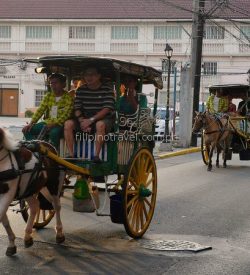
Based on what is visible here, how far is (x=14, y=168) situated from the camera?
6898 millimetres

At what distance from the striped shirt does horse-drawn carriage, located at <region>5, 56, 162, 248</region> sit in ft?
0.42

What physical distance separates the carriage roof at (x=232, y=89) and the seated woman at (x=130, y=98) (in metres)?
10.1

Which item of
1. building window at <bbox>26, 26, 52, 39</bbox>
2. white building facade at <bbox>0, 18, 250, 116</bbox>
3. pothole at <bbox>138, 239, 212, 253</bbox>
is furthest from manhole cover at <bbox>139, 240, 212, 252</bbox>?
building window at <bbox>26, 26, 52, 39</bbox>

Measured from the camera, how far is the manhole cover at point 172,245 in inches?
321

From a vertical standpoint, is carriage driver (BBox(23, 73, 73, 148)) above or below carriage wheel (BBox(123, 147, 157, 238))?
above

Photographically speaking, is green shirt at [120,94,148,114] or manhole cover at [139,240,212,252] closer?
manhole cover at [139,240,212,252]

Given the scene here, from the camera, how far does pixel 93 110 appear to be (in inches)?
344

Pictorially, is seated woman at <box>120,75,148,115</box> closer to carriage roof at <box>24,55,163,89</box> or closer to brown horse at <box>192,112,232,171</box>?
carriage roof at <box>24,55,163,89</box>

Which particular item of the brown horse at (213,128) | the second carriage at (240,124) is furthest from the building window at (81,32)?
Result: the brown horse at (213,128)

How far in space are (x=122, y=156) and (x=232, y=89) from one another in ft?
37.6

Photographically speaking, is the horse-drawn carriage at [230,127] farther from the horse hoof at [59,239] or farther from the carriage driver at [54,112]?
the horse hoof at [59,239]

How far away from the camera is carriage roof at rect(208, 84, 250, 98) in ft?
63.1

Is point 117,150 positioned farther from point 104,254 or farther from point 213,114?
point 213,114

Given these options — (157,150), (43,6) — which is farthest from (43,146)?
(43,6)
